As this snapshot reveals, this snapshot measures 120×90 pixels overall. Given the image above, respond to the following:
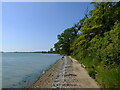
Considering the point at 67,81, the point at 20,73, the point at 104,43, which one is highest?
the point at 104,43

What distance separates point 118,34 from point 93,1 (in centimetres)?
757

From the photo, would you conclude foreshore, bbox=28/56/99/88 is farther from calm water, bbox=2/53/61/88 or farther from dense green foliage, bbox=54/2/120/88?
calm water, bbox=2/53/61/88

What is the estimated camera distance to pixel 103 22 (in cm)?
1853

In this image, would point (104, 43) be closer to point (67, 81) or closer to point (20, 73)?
point (67, 81)

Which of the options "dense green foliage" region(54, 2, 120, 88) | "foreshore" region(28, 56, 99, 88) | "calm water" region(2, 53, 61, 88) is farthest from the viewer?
"calm water" region(2, 53, 61, 88)

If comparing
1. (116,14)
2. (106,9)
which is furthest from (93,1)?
(116,14)

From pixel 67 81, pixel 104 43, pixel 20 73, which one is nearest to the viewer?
pixel 67 81

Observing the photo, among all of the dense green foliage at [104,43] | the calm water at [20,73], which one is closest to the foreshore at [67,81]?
the dense green foliage at [104,43]

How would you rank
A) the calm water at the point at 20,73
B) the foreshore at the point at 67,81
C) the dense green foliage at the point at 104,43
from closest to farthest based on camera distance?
the dense green foliage at the point at 104,43 < the foreshore at the point at 67,81 < the calm water at the point at 20,73

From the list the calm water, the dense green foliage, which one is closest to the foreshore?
the dense green foliage

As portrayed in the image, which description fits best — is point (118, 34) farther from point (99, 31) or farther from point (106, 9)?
point (99, 31)

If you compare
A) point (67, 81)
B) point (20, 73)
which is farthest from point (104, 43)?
point (20, 73)

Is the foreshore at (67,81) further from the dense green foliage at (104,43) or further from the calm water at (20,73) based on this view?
the calm water at (20,73)

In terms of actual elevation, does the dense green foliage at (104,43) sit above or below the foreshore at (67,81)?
above
